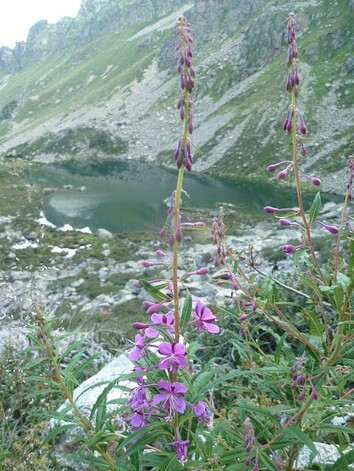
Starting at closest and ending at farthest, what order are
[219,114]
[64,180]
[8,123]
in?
1. [64,180]
2. [219,114]
3. [8,123]

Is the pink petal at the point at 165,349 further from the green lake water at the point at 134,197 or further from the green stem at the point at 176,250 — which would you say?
the green lake water at the point at 134,197

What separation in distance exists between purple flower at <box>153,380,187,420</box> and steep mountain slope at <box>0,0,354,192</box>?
48395 millimetres

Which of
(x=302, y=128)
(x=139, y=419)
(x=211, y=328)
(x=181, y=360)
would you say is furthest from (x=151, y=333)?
(x=302, y=128)

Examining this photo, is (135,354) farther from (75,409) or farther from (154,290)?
(75,409)

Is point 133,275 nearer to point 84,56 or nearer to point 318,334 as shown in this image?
point 318,334

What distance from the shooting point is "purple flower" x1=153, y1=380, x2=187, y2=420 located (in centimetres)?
218

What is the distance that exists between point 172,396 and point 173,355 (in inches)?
9.1

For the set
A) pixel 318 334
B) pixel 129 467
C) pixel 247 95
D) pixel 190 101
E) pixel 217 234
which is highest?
pixel 190 101

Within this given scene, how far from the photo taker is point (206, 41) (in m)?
114

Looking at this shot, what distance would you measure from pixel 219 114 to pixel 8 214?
46259mm

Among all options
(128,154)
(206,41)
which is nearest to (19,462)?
(128,154)

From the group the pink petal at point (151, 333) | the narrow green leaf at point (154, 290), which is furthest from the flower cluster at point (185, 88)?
the pink petal at point (151, 333)

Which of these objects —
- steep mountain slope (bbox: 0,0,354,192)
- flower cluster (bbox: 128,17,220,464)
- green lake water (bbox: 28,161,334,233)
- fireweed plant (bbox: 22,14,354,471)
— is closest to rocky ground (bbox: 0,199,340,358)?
green lake water (bbox: 28,161,334,233)

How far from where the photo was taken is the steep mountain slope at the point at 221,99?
6438 centimetres
